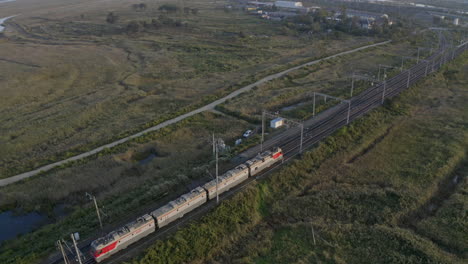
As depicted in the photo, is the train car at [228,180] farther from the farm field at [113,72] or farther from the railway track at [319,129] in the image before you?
the farm field at [113,72]

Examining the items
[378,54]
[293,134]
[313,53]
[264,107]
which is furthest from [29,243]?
[378,54]

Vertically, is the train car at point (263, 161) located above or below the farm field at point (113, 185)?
above

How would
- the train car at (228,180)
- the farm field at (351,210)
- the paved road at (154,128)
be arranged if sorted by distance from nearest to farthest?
1. the farm field at (351,210)
2. the train car at (228,180)
3. the paved road at (154,128)

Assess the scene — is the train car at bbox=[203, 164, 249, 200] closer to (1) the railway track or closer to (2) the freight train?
(2) the freight train

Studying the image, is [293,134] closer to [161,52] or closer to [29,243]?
[29,243]

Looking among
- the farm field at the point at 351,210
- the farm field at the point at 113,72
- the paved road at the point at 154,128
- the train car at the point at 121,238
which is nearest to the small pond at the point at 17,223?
the paved road at the point at 154,128

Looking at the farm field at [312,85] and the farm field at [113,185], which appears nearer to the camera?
the farm field at [113,185]

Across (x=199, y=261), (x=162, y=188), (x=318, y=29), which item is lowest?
(x=199, y=261)
